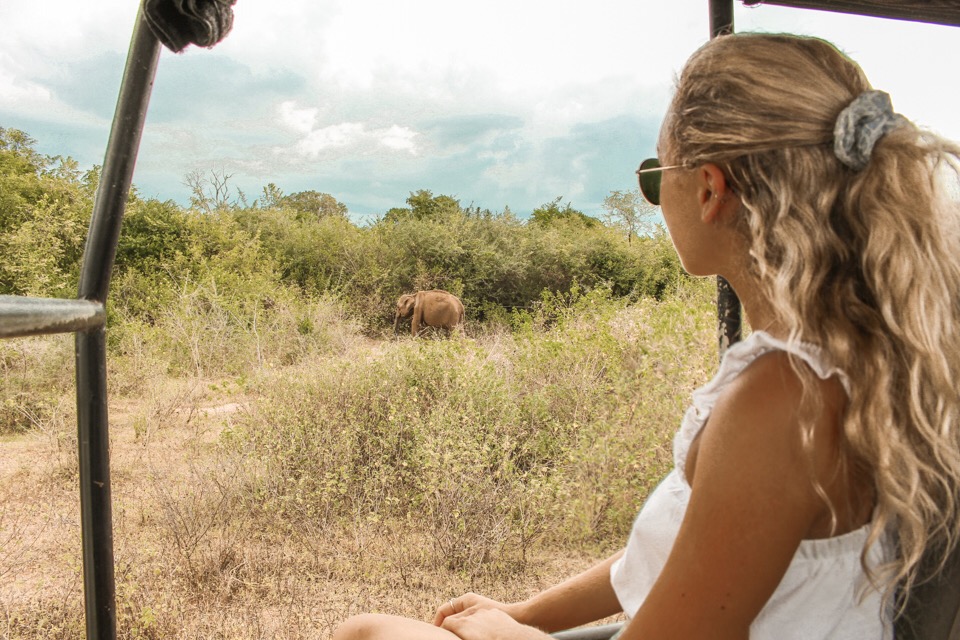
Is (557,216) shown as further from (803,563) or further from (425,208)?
(803,563)

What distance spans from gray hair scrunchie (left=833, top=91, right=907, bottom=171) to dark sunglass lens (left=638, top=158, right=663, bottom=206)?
215 mm

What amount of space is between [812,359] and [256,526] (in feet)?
7.74

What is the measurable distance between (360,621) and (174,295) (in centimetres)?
466

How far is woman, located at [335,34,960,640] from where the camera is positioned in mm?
460

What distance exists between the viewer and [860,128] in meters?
0.50

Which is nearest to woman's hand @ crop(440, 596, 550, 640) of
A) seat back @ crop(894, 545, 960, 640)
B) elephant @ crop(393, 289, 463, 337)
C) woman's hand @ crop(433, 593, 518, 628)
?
woman's hand @ crop(433, 593, 518, 628)

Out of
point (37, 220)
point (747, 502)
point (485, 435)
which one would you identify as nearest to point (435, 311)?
point (37, 220)

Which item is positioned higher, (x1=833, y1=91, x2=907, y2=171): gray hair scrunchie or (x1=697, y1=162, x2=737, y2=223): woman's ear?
(x1=833, y1=91, x2=907, y2=171): gray hair scrunchie

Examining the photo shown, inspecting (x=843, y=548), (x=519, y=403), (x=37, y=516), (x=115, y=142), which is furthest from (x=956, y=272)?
(x=37, y=516)

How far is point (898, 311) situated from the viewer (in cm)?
51

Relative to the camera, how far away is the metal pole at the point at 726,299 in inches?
34.4

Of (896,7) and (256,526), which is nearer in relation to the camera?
(896,7)

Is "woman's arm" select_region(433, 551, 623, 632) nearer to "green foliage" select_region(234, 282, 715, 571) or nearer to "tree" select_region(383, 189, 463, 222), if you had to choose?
"green foliage" select_region(234, 282, 715, 571)

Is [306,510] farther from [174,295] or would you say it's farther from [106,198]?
[174,295]
